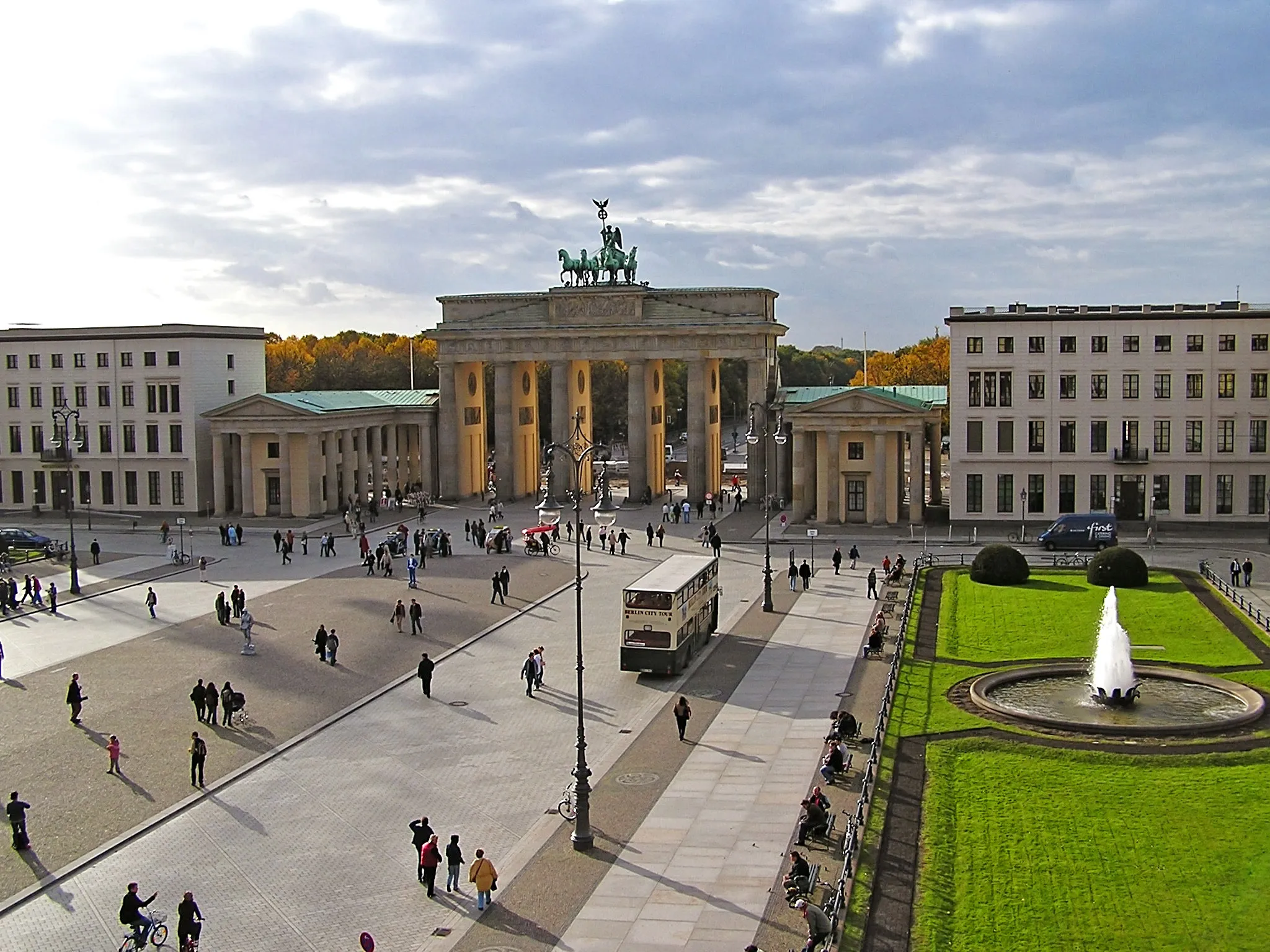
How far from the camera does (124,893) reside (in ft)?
87.1

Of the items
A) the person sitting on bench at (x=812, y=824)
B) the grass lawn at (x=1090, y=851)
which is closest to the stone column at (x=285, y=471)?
the grass lawn at (x=1090, y=851)

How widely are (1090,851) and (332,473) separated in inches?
2911

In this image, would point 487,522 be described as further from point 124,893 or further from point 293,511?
point 124,893

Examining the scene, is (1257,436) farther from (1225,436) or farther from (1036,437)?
(1036,437)

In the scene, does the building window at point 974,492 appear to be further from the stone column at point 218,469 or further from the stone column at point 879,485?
the stone column at point 218,469

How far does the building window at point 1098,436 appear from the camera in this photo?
8056 centimetres

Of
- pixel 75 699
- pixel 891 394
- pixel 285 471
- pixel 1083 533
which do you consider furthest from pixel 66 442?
pixel 1083 533

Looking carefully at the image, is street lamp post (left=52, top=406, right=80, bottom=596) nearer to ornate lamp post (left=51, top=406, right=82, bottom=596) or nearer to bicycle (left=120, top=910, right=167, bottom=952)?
ornate lamp post (left=51, top=406, right=82, bottom=596)

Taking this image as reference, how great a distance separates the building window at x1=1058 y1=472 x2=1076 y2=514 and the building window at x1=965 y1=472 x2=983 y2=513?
4573 millimetres

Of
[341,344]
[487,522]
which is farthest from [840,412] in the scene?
[341,344]

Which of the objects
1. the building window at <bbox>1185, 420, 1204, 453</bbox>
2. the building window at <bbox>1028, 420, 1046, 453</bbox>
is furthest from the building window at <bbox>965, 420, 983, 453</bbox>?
the building window at <bbox>1185, 420, 1204, 453</bbox>

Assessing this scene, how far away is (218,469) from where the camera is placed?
9256 cm

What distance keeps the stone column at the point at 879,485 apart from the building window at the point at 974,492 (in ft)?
16.4

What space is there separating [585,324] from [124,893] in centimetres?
7378
